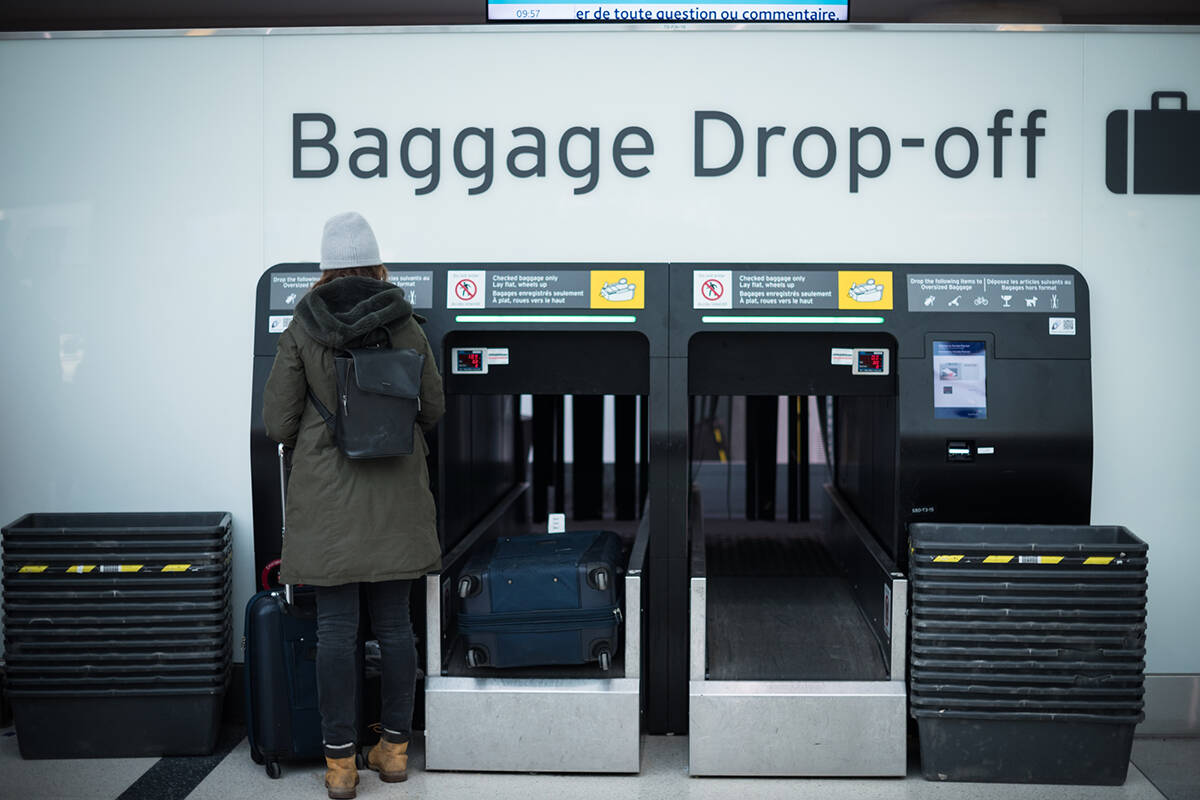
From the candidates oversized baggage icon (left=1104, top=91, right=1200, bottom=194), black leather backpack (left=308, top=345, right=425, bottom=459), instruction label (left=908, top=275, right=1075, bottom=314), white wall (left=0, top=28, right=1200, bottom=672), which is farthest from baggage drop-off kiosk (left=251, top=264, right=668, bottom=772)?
oversized baggage icon (left=1104, top=91, right=1200, bottom=194)

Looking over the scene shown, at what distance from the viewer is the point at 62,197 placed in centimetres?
368

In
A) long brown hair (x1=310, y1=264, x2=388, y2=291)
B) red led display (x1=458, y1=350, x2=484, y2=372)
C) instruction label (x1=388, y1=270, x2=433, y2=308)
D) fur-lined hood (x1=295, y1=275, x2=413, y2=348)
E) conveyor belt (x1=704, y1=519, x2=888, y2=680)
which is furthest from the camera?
red led display (x1=458, y1=350, x2=484, y2=372)

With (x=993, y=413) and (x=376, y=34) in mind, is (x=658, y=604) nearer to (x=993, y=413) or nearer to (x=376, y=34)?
(x=993, y=413)

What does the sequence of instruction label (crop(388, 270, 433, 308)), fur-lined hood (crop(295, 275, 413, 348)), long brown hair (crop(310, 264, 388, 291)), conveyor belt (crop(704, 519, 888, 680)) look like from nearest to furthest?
fur-lined hood (crop(295, 275, 413, 348)) < long brown hair (crop(310, 264, 388, 291)) < conveyor belt (crop(704, 519, 888, 680)) < instruction label (crop(388, 270, 433, 308))

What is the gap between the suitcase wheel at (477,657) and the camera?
3.29 meters

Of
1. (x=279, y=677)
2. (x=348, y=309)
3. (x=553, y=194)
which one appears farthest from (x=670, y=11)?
(x=279, y=677)

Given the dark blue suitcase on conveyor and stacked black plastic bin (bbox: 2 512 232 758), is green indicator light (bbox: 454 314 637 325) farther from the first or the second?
stacked black plastic bin (bbox: 2 512 232 758)

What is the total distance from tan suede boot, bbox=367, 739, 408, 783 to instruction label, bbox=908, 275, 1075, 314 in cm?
204

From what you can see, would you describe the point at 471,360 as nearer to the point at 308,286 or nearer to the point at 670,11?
the point at 308,286

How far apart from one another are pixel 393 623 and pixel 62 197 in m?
1.84

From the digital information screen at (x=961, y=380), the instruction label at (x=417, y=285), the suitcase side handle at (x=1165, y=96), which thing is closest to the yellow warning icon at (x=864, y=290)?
the digital information screen at (x=961, y=380)

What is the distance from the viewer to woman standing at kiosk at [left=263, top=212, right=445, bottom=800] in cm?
299

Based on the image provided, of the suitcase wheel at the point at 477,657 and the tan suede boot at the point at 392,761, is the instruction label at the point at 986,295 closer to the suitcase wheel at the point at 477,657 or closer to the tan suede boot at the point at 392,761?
the suitcase wheel at the point at 477,657

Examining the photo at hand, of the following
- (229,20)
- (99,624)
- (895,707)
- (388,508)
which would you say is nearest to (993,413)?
(895,707)
